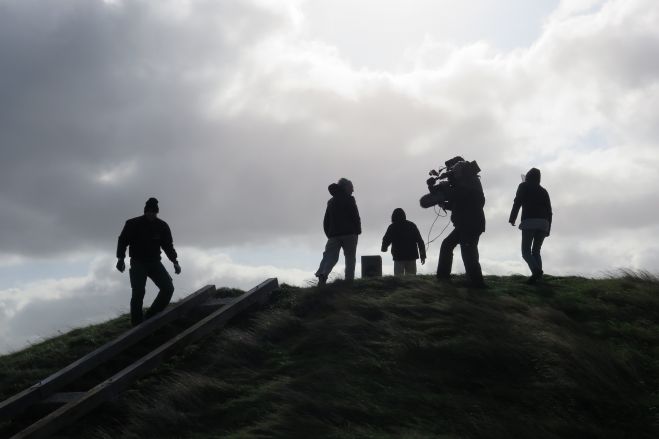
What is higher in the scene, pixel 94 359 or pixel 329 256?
pixel 329 256

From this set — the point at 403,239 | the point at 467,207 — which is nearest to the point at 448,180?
the point at 467,207

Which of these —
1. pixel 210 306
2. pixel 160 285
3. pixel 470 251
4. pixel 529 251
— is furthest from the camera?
pixel 529 251

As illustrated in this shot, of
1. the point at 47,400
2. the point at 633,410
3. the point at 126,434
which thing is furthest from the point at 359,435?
the point at 47,400

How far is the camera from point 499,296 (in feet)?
40.3

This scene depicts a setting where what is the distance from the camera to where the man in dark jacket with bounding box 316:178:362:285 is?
1415 centimetres

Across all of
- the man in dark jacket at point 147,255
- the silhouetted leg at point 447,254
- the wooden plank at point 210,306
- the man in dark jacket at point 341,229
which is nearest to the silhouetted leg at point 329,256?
the man in dark jacket at point 341,229

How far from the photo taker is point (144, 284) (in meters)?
12.5

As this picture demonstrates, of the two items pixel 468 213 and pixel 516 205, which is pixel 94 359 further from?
pixel 516 205

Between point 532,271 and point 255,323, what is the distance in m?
5.74

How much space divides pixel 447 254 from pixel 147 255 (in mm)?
5337

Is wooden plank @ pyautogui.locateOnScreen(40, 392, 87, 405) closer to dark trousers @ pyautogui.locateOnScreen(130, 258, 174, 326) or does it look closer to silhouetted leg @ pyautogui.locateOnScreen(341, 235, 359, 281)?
dark trousers @ pyautogui.locateOnScreen(130, 258, 174, 326)

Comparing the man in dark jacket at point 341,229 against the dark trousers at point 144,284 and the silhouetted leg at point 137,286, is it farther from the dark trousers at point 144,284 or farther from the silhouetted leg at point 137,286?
the silhouetted leg at point 137,286

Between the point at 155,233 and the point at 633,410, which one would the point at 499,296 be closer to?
the point at 633,410

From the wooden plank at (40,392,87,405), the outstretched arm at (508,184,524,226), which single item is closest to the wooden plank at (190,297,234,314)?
the wooden plank at (40,392,87,405)
